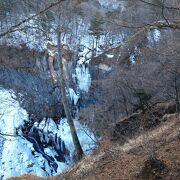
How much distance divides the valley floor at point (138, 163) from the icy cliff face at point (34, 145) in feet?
44.3

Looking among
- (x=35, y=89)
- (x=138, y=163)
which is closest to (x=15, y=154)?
(x=35, y=89)

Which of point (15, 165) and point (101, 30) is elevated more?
point (101, 30)

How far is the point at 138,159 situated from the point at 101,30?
119ft

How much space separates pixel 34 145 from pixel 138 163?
19.6m

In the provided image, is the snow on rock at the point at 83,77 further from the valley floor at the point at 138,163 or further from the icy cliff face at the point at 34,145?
the valley floor at the point at 138,163

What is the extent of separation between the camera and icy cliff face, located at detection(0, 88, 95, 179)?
23.5 metres

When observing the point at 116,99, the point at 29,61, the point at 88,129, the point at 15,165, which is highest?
the point at 29,61

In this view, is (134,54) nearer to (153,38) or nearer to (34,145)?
(153,38)

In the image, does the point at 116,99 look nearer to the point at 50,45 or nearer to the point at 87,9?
the point at 50,45

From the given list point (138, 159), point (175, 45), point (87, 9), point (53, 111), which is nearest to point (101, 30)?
point (87, 9)

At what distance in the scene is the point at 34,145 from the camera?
85.7 ft

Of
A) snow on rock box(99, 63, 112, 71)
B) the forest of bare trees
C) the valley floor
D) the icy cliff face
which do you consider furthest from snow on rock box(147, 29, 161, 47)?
the valley floor

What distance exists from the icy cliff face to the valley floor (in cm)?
1352

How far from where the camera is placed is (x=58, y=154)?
2581 cm
